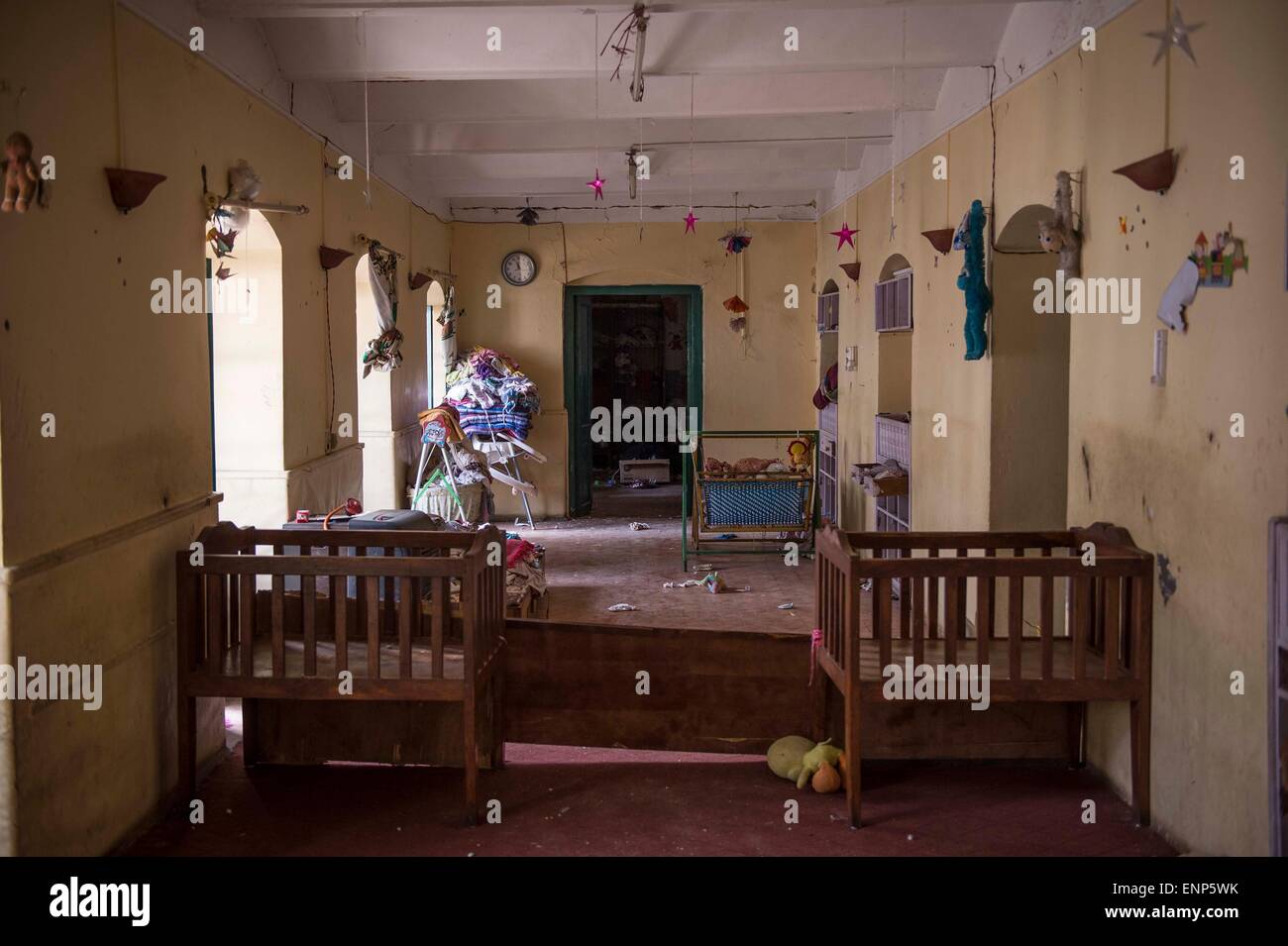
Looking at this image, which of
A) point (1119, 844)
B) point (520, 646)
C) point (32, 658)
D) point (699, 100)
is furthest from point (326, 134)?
point (1119, 844)

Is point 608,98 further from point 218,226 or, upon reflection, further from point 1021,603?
point 1021,603

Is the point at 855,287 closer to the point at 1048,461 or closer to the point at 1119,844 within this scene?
the point at 1048,461

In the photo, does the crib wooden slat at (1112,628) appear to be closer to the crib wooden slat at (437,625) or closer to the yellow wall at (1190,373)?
the yellow wall at (1190,373)

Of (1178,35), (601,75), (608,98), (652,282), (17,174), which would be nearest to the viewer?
(17,174)

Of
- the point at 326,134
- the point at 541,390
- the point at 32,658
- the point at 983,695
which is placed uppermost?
the point at 326,134

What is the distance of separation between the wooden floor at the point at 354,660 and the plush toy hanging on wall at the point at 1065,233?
273 centimetres

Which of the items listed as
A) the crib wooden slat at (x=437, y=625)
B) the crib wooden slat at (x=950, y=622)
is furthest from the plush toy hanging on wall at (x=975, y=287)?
the crib wooden slat at (x=437, y=625)

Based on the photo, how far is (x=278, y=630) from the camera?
3.88 metres

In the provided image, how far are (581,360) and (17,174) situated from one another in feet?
29.2

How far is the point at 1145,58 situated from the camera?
390cm

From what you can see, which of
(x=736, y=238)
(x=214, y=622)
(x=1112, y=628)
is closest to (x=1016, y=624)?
(x=1112, y=628)

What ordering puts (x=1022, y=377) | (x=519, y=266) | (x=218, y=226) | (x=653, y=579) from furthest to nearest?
(x=519, y=266) < (x=653, y=579) < (x=1022, y=377) < (x=218, y=226)
